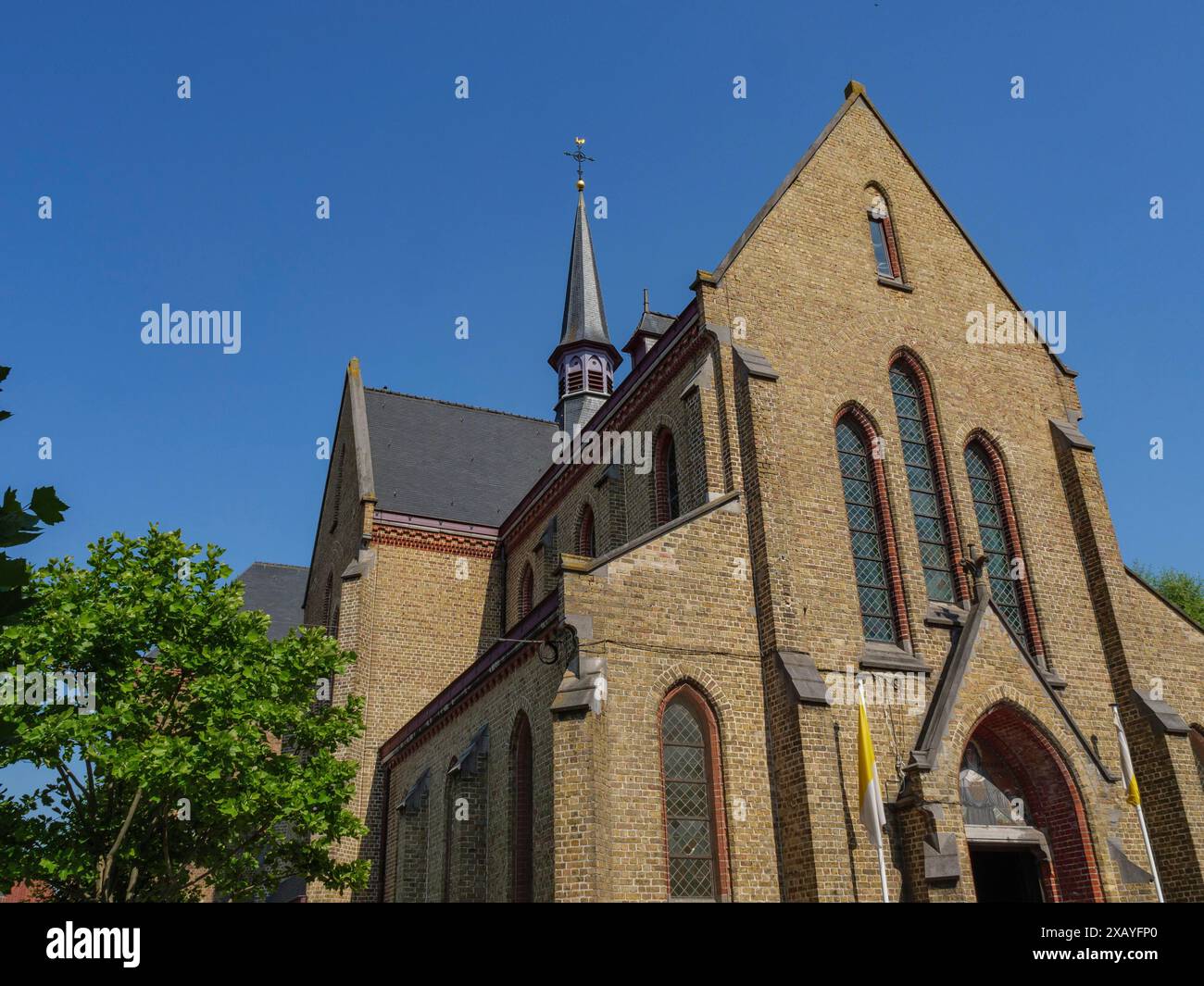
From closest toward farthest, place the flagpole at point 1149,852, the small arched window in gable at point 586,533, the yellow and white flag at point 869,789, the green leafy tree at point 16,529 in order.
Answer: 1. the green leafy tree at point 16,529
2. the yellow and white flag at point 869,789
3. the flagpole at point 1149,852
4. the small arched window in gable at point 586,533

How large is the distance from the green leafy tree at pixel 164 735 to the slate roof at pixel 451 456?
12001 millimetres

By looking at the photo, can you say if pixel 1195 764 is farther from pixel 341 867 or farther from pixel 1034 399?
pixel 341 867

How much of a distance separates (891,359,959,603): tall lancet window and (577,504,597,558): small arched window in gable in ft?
24.2

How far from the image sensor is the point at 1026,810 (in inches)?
609

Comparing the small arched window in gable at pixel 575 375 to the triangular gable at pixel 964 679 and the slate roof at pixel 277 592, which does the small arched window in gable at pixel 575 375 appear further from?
the triangular gable at pixel 964 679

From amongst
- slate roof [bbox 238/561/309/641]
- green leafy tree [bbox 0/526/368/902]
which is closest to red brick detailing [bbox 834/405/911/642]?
green leafy tree [bbox 0/526/368/902]

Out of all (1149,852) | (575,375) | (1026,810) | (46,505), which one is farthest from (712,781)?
(575,375)

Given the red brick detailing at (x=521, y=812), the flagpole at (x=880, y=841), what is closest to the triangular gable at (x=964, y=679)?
the flagpole at (x=880, y=841)

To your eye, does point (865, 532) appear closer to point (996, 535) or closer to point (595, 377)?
point (996, 535)

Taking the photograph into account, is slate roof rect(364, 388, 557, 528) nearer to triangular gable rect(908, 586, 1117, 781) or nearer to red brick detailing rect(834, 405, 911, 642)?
red brick detailing rect(834, 405, 911, 642)

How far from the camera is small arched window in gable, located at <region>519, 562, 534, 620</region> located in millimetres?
27219

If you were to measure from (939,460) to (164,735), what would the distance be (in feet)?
A: 47.2

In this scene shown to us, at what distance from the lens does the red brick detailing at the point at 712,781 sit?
13758 millimetres
